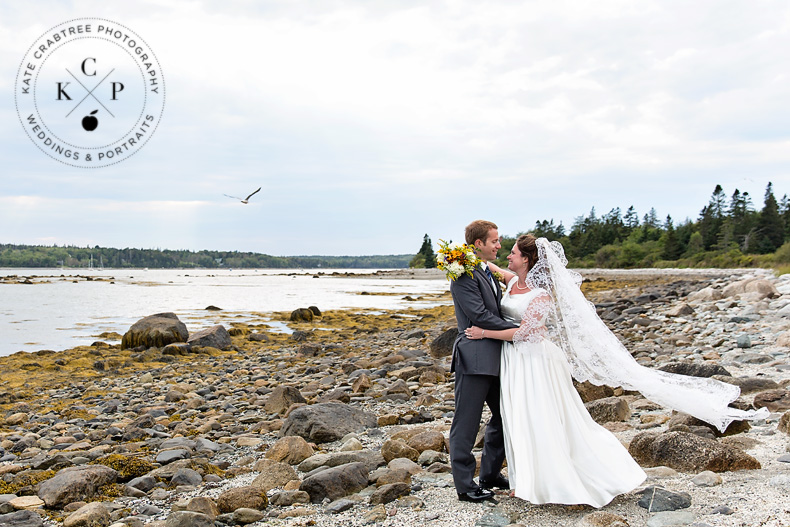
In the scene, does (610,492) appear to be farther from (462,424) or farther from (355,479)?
(355,479)

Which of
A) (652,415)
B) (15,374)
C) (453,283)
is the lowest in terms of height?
(15,374)

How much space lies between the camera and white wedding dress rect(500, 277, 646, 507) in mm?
4941

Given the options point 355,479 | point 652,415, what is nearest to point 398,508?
point 355,479

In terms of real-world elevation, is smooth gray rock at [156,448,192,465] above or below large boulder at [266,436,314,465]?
below

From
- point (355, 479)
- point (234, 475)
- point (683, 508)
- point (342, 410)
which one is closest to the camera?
point (683, 508)

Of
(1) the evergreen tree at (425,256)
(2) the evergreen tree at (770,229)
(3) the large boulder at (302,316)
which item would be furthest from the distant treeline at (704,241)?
(3) the large boulder at (302,316)

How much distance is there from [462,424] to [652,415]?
12.9 ft

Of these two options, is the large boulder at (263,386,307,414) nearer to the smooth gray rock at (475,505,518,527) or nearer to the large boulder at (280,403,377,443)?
the large boulder at (280,403,377,443)

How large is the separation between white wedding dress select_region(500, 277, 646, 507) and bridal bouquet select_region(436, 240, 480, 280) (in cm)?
61

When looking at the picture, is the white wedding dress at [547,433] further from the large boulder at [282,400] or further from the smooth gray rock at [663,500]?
the large boulder at [282,400]

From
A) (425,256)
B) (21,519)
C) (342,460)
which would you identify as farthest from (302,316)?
(425,256)

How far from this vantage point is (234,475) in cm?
696

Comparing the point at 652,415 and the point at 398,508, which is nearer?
the point at 398,508

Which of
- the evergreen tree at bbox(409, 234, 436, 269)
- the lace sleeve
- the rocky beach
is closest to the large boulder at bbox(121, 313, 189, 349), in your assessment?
the rocky beach
